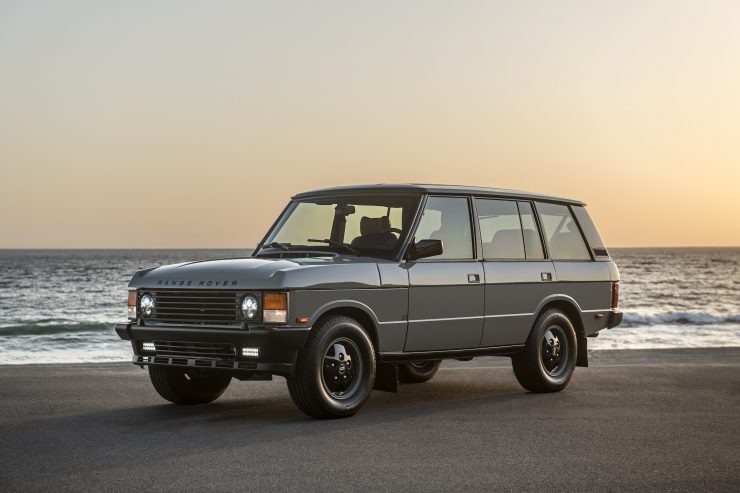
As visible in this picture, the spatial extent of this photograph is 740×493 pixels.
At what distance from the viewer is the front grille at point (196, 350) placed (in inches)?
361

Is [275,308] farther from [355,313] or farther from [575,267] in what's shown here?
[575,267]

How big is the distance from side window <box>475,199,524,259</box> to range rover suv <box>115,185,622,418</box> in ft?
0.06

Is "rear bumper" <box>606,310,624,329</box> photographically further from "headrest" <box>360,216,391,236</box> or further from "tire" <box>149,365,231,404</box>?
"tire" <box>149,365,231,404</box>

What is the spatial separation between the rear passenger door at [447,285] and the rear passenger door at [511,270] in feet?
0.64

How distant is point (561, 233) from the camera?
12281 mm

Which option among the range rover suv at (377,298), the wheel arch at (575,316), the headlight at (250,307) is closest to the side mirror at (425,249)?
the range rover suv at (377,298)

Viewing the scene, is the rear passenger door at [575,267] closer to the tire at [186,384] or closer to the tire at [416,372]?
the tire at [416,372]

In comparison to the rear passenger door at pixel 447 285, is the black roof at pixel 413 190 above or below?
above

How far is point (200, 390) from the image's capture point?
10.6 m

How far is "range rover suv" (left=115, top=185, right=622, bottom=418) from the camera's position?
9.08 meters

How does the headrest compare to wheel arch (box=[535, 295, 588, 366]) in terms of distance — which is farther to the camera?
wheel arch (box=[535, 295, 588, 366])

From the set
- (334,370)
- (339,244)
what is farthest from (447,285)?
(334,370)

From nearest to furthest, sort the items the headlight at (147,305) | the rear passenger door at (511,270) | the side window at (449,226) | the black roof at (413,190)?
the headlight at (147,305) < the side window at (449,226) < the black roof at (413,190) < the rear passenger door at (511,270)

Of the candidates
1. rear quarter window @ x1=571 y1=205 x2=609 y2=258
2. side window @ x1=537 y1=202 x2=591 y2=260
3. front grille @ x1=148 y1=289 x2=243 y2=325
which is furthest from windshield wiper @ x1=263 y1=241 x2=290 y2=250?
rear quarter window @ x1=571 y1=205 x2=609 y2=258
